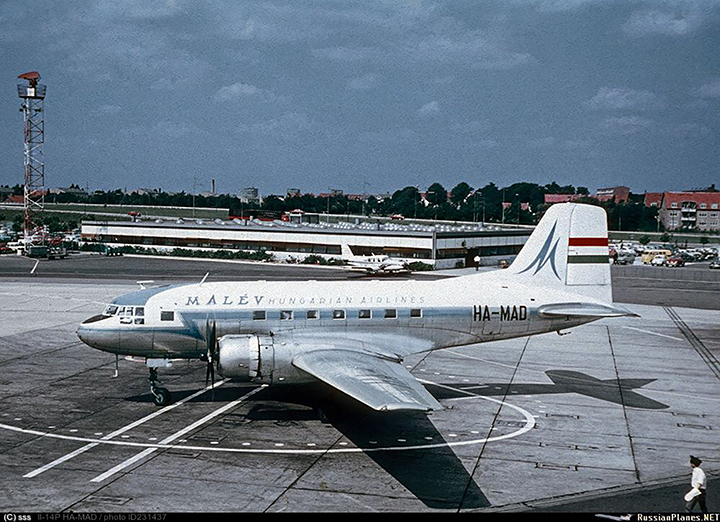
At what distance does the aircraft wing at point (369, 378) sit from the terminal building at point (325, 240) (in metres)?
71.2

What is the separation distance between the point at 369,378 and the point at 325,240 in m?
81.9

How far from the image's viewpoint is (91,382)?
3084cm

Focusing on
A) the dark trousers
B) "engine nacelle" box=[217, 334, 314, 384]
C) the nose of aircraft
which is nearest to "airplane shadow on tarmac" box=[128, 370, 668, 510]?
"engine nacelle" box=[217, 334, 314, 384]

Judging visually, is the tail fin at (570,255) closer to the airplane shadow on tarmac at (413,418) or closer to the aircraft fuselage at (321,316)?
the aircraft fuselage at (321,316)

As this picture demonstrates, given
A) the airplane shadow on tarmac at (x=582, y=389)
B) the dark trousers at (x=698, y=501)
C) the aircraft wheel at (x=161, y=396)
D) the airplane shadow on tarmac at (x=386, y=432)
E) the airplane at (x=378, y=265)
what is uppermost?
the airplane at (x=378, y=265)

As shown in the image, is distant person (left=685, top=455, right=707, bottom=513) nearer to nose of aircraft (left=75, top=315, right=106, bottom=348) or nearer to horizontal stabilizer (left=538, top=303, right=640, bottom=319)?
horizontal stabilizer (left=538, top=303, right=640, bottom=319)

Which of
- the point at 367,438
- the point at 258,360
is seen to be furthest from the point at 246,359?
the point at 367,438

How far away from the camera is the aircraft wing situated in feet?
65.4

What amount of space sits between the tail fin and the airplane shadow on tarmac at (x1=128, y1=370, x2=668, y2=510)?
4.64m

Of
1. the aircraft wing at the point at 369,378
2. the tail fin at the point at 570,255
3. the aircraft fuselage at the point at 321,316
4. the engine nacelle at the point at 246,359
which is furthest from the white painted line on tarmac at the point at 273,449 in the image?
the tail fin at the point at 570,255

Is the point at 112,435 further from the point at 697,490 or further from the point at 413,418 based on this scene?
the point at 697,490

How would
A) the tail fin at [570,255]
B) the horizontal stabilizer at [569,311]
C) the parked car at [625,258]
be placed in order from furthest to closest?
the parked car at [625,258] < the tail fin at [570,255] < the horizontal stabilizer at [569,311]

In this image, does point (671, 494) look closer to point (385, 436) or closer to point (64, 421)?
point (385, 436)

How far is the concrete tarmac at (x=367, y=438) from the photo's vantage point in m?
18.7
